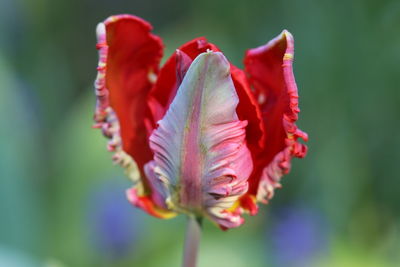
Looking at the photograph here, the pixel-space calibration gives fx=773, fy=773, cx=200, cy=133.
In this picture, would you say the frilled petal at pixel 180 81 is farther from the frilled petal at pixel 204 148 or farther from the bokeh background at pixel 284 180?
the bokeh background at pixel 284 180

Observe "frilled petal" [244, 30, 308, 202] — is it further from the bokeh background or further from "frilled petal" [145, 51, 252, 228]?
the bokeh background

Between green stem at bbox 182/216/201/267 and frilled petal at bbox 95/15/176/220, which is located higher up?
frilled petal at bbox 95/15/176/220

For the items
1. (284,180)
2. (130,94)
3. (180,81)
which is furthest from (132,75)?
(284,180)

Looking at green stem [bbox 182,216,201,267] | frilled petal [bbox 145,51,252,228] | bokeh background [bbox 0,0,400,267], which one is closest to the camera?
frilled petal [bbox 145,51,252,228]

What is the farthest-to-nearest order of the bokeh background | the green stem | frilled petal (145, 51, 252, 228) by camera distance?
the bokeh background
the green stem
frilled petal (145, 51, 252, 228)

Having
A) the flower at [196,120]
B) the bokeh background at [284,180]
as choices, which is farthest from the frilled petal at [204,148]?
the bokeh background at [284,180]

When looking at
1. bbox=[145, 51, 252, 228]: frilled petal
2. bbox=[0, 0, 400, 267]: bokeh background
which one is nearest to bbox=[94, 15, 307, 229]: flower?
bbox=[145, 51, 252, 228]: frilled petal

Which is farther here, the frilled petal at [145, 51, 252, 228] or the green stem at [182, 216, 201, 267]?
the green stem at [182, 216, 201, 267]
